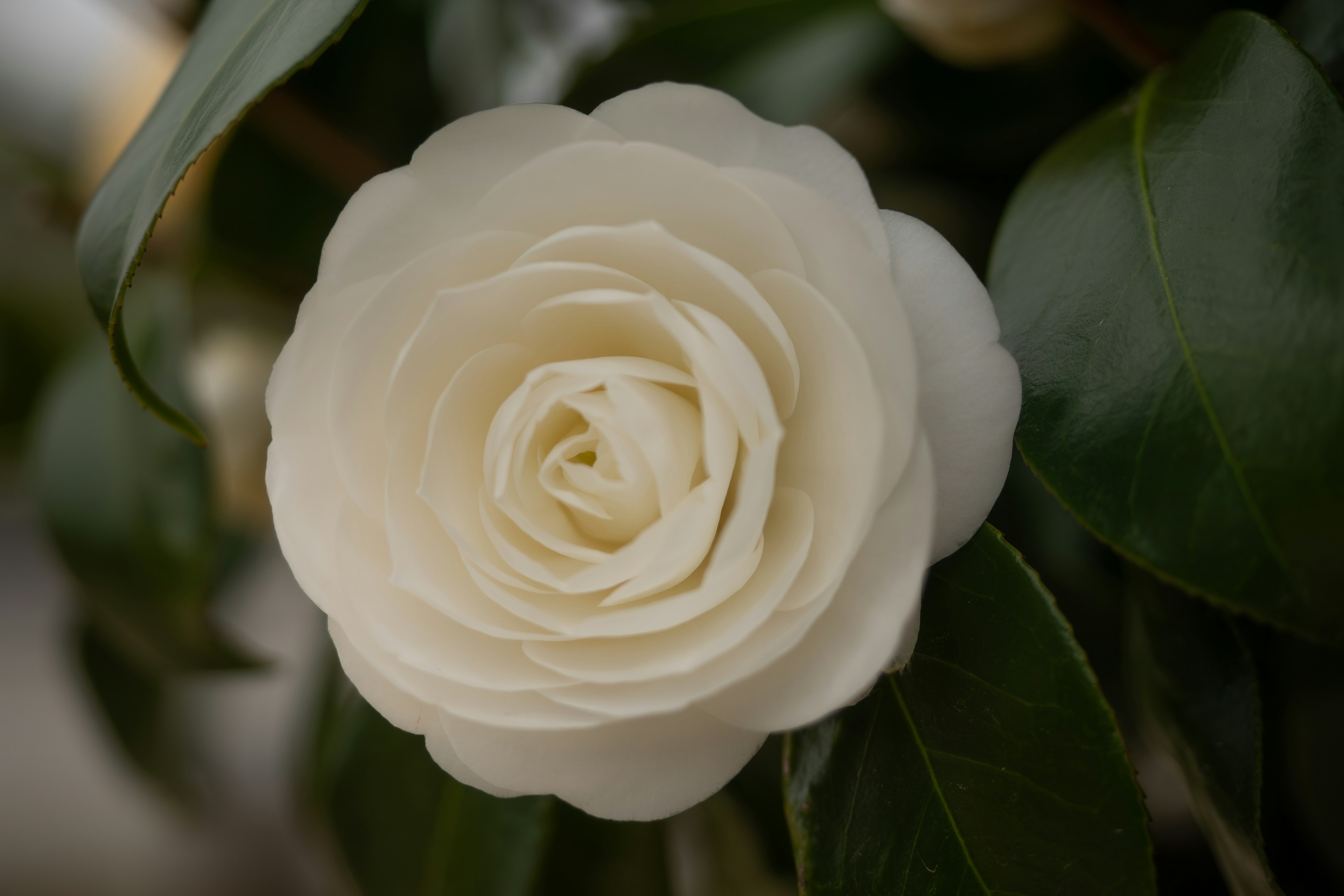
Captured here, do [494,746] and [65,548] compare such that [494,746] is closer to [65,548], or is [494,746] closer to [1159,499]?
[1159,499]

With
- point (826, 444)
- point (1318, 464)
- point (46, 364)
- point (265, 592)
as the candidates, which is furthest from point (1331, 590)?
point (265, 592)

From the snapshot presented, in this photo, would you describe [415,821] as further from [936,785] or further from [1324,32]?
[1324,32]

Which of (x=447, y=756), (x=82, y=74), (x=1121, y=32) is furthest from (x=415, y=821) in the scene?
(x=82, y=74)

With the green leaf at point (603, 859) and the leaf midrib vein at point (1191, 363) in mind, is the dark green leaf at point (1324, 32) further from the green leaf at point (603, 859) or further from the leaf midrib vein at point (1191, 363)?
the green leaf at point (603, 859)

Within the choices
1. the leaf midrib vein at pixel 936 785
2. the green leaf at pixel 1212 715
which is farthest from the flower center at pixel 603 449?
the green leaf at pixel 1212 715

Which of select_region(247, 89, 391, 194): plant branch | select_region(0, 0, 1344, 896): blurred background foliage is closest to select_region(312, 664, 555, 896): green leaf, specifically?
select_region(0, 0, 1344, 896): blurred background foliage

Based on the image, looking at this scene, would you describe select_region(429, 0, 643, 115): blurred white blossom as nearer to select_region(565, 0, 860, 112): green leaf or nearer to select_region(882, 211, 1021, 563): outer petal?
select_region(565, 0, 860, 112): green leaf
